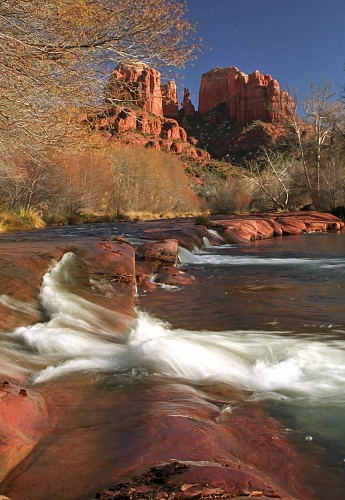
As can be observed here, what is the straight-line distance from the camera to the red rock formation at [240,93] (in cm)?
11400

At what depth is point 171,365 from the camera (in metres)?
3.34

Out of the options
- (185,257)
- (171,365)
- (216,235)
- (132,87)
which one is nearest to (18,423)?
(171,365)

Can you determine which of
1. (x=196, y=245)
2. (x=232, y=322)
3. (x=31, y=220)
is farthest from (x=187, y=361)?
(x=31, y=220)

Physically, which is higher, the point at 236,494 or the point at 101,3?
the point at 101,3

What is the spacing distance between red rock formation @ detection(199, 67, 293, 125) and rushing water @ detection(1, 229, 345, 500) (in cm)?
10601

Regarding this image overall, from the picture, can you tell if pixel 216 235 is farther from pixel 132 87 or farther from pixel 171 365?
pixel 171 365

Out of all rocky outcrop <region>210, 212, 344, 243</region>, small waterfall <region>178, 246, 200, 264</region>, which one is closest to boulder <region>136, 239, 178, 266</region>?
small waterfall <region>178, 246, 200, 264</region>

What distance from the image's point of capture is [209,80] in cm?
13462

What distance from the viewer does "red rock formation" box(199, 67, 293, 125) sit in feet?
374

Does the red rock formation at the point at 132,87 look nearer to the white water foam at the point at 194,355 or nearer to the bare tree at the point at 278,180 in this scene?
the white water foam at the point at 194,355

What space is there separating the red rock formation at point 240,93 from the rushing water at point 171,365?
106 m

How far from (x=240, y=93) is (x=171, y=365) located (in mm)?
127769

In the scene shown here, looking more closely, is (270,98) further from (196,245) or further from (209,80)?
(196,245)

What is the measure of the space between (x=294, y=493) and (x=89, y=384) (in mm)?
1557
